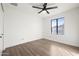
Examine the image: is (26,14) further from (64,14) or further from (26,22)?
(64,14)

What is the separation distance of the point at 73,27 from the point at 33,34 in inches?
90.2

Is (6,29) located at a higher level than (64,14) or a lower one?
lower

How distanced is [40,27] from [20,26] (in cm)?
139

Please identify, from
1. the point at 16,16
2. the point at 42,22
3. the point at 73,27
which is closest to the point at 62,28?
the point at 73,27

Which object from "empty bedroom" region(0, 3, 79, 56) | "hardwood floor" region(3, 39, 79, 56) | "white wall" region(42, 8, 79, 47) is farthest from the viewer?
"white wall" region(42, 8, 79, 47)

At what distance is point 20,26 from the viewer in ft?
12.7

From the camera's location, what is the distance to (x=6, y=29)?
127 inches

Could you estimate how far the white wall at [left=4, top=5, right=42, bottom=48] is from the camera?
3.29 meters

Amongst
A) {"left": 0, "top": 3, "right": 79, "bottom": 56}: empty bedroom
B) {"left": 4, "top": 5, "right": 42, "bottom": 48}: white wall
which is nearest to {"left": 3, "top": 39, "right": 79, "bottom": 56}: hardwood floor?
{"left": 0, "top": 3, "right": 79, "bottom": 56}: empty bedroom

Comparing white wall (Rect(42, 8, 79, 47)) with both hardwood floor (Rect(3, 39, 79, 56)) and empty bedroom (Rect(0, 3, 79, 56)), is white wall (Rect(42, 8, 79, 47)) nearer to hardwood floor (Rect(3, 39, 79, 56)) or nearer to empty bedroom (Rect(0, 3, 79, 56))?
empty bedroom (Rect(0, 3, 79, 56))

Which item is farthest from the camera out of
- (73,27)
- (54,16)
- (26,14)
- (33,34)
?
(54,16)

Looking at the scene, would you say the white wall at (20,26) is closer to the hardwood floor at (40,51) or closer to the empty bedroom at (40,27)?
the empty bedroom at (40,27)

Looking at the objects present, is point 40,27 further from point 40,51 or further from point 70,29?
point 40,51

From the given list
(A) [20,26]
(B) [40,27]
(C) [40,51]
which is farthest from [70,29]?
(A) [20,26]
